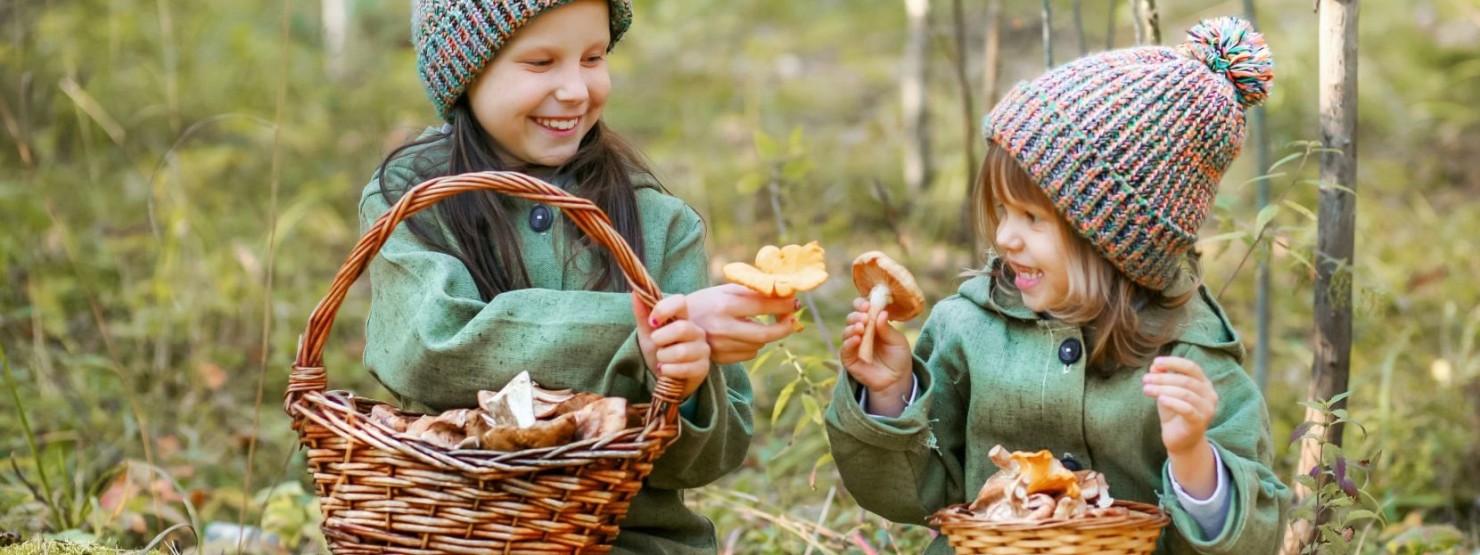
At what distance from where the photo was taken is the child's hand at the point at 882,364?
2.29 meters

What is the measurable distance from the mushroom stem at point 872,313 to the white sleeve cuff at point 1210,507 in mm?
519

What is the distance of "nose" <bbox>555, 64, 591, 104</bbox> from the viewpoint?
2484 millimetres

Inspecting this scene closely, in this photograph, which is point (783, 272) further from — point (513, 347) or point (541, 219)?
point (541, 219)

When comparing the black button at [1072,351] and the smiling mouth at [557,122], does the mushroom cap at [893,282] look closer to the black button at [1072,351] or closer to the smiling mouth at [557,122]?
the black button at [1072,351]

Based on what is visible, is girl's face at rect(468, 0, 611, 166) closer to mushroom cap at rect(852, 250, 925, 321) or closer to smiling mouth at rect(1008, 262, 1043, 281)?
mushroom cap at rect(852, 250, 925, 321)

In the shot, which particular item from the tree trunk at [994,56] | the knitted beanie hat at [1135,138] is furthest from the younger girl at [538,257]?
the tree trunk at [994,56]

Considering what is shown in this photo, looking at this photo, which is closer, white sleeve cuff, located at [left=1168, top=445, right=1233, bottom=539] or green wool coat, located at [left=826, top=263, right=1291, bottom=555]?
white sleeve cuff, located at [left=1168, top=445, right=1233, bottom=539]

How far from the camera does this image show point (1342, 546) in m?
2.46

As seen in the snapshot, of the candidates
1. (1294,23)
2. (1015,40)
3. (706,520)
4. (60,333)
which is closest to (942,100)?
(1015,40)

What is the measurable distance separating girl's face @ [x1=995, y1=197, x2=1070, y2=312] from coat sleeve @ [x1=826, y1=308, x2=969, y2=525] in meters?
0.22

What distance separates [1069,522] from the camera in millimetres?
2014

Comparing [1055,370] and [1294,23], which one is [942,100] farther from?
[1055,370]

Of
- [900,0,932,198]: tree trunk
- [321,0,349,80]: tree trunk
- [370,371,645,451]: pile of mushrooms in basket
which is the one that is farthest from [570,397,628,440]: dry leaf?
[321,0,349,80]: tree trunk

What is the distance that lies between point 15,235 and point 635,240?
2.95 meters
